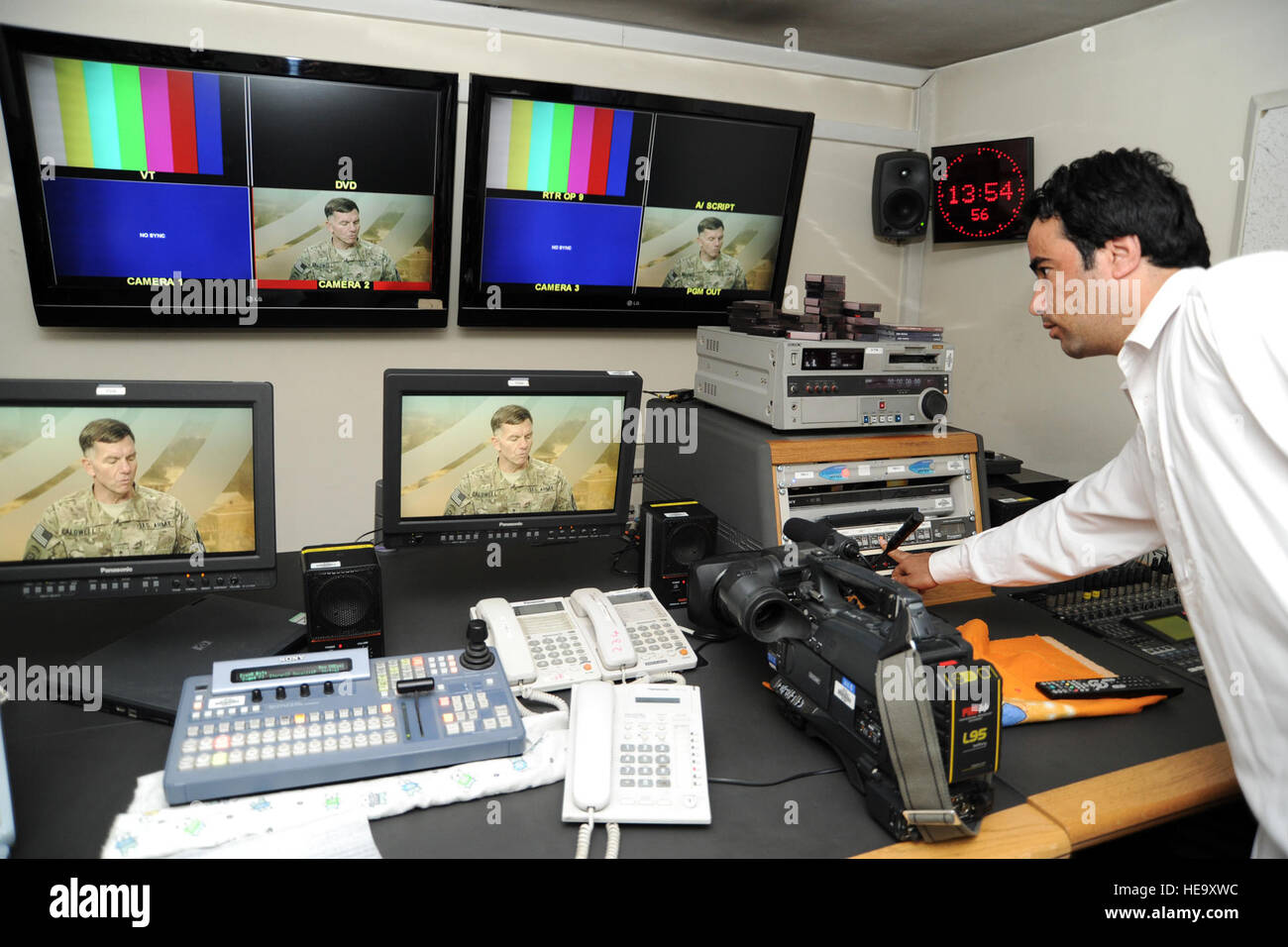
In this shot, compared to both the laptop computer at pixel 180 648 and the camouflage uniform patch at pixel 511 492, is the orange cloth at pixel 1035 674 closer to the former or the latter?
the camouflage uniform patch at pixel 511 492

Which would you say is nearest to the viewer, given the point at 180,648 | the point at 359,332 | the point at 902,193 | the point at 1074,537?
the point at 180,648

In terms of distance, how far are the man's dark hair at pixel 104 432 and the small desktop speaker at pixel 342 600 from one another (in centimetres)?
37

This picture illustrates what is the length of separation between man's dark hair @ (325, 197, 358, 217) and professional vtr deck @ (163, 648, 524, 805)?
→ 1.86 meters

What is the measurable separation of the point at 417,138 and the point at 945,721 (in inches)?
97.8

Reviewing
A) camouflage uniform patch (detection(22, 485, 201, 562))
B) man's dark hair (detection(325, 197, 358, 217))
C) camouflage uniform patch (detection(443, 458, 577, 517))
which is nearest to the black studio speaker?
man's dark hair (detection(325, 197, 358, 217))

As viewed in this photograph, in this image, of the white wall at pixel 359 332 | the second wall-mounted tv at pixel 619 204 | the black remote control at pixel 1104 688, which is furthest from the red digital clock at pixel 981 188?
the black remote control at pixel 1104 688

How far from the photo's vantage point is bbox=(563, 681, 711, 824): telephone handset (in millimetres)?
1196

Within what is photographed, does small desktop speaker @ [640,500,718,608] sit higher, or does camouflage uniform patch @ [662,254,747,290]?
camouflage uniform patch @ [662,254,747,290]

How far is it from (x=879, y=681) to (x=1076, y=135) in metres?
2.67

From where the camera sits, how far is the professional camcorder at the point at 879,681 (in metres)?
1.15

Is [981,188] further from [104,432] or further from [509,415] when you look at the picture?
[104,432]

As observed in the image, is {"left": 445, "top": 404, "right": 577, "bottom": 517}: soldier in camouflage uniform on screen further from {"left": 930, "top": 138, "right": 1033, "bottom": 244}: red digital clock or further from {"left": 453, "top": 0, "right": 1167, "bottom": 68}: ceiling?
{"left": 930, "top": 138, "right": 1033, "bottom": 244}: red digital clock

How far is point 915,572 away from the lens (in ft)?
6.08

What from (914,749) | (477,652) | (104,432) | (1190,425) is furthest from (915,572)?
(104,432)
